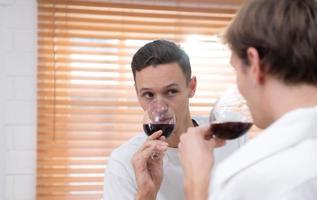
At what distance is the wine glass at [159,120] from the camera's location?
151cm

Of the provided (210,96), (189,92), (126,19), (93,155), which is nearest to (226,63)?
(210,96)

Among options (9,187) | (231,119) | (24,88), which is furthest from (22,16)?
(231,119)

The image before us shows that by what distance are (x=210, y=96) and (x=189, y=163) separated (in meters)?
1.71

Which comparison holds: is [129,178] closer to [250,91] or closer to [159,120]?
[159,120]

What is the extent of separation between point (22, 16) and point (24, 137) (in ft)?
2.03

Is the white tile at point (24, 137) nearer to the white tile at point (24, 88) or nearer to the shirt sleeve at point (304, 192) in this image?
the white tile at point (24, 88)

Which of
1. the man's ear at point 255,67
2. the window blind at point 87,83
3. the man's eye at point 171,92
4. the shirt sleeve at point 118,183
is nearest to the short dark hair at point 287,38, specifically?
the man's ear at point 255,67

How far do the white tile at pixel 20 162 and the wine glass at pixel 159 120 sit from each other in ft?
3.94

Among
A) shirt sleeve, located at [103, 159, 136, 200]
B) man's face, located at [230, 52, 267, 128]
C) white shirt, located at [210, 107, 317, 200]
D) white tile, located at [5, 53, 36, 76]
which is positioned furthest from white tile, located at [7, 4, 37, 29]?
white shirt, located at [210, 107, 317, 200]

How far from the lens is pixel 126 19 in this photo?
8.77 ft

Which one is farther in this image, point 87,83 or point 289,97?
point 87,83

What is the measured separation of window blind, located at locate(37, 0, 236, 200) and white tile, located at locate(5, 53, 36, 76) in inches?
1.7

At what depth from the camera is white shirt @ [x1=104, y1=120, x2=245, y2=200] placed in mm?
1633

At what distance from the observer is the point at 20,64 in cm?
254
